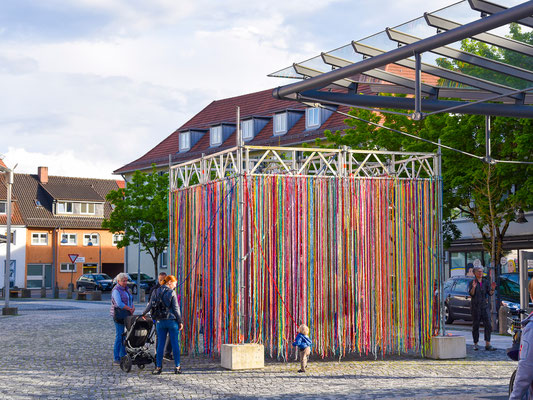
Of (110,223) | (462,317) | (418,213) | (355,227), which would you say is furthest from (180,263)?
(110,223)

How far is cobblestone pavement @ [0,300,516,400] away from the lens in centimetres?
1169

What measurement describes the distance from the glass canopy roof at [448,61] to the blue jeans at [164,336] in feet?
14.2

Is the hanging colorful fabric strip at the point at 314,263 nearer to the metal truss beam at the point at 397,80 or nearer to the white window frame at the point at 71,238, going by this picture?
the metal truss beam at the point at 397,80

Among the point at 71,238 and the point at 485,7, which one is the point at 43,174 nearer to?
the point at 71,238

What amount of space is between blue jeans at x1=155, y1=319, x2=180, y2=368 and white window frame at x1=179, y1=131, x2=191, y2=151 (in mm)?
52685

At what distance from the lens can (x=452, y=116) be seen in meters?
31.5

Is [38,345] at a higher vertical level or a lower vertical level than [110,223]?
lower

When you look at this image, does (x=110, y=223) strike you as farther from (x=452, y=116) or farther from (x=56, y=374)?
(x=56, y=374)


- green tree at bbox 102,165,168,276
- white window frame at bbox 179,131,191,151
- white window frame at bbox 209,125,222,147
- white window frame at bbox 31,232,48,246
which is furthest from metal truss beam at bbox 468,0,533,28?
white window frame at bbox 31,232,48,246

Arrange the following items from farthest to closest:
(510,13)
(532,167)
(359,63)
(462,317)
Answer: (532,167), (462,317), (359,63), (510,13)

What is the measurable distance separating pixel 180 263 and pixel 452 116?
1725 centimetres

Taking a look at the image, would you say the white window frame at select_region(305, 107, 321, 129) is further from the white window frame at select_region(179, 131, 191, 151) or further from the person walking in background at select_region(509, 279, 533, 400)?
the person walking in background at select_region(509, 279, 533, 400)

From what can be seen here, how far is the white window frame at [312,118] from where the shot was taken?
54312mm

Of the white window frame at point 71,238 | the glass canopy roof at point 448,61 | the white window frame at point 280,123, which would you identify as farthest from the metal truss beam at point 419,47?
the white window frame at point 71,238
